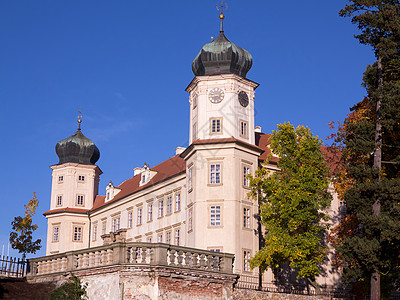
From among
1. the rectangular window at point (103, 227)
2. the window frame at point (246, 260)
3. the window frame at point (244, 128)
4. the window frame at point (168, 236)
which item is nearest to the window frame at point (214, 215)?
the window frame at point (246, 260)

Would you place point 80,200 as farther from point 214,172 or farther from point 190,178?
point 214,172

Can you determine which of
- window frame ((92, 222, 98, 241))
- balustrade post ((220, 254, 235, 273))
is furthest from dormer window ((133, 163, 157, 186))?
balustrade post ((220, 254, 235, 273))

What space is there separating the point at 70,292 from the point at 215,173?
18.7 meters

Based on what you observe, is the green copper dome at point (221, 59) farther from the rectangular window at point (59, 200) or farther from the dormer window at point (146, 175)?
the rectangular window at point (59, 200)

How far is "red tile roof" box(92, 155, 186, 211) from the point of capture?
51.0 m

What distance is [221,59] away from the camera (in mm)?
41406

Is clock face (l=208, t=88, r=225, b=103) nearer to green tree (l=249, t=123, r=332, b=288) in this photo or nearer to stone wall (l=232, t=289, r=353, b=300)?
green tree (l=249, t=123, r=332, b=288)

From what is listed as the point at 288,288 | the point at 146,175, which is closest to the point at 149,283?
the point at 288,288

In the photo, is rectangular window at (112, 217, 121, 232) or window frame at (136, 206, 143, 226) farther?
rectangular window at (112, 217, 121, 232)

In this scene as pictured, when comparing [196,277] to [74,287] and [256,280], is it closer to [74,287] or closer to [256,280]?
[74,287]

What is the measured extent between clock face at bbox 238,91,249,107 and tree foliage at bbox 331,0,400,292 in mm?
10710

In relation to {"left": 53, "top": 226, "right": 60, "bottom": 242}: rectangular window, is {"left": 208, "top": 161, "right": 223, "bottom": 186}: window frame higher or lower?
higher

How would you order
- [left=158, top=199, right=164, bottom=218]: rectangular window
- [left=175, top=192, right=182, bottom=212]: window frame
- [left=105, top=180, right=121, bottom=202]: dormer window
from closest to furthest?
[left=175, top=192, right=182, bottom=212]: window frame, [left=158, top=199, right=164, bottom=218]: rectangular window, [left=105, top=180, right=121, bottom=202]: dormer window

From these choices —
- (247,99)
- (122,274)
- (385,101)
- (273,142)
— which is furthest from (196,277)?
(247,99)
